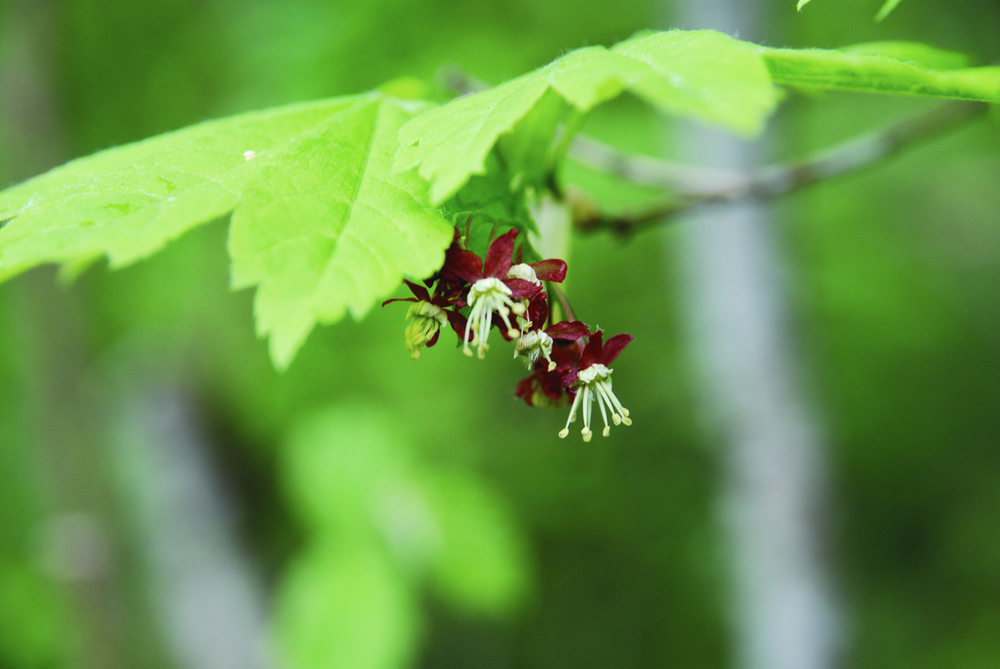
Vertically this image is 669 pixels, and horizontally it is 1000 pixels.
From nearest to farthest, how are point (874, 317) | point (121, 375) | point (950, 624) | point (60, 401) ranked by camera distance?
point (60, 401), point (874, 317), point (950, 624), point (121, 375)

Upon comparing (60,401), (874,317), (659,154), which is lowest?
(60,401)

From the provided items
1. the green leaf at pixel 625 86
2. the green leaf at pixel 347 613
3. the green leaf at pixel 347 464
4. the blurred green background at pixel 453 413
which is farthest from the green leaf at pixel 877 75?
the green leaf at pixel 347 464

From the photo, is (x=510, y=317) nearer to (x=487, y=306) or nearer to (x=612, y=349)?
(x=487, y=306)

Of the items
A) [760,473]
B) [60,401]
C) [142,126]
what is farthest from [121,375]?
[760,473]

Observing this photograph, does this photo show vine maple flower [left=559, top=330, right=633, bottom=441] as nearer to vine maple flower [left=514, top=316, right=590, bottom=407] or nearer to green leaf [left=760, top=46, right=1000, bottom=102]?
vine maple flower [left=514, top=316, right=590, bottom=407]

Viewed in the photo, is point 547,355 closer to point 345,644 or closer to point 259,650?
point 345,644

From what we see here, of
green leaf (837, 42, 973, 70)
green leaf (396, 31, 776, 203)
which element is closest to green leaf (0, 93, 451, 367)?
green leaf (396, 31, 776, 203)
